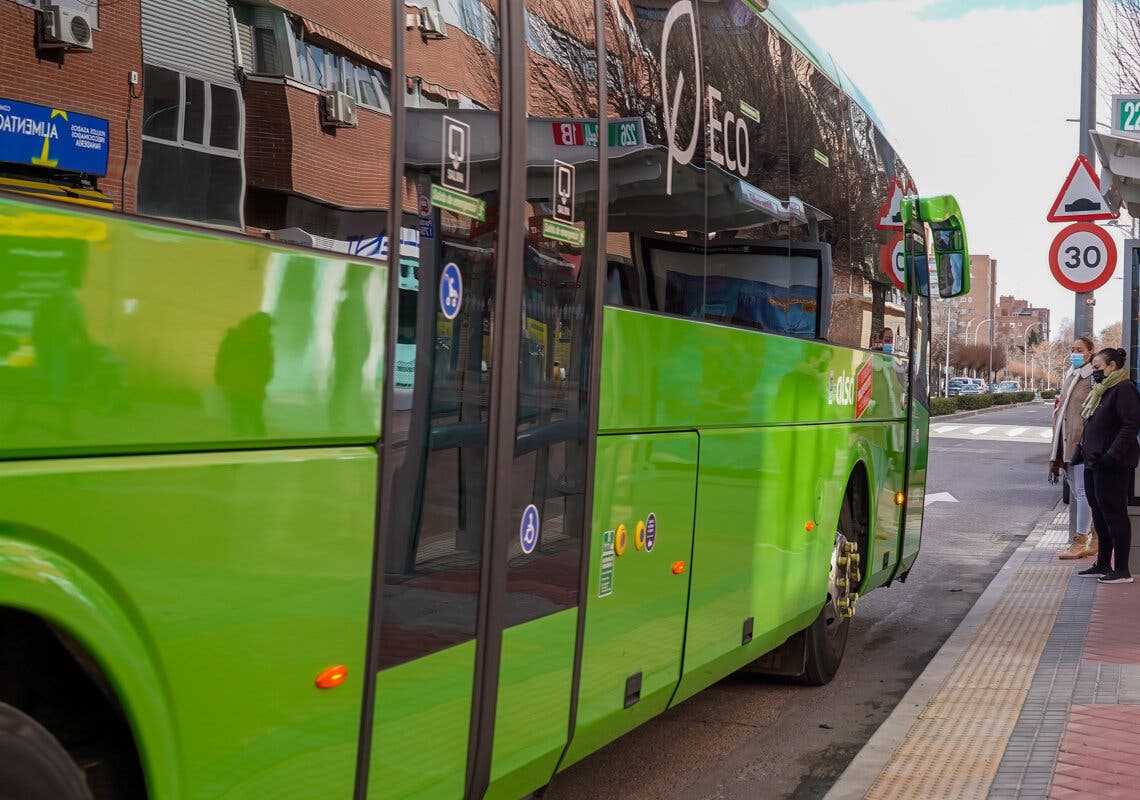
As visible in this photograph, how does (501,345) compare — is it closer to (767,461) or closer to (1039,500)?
(767,461)

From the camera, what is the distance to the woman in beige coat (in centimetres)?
1194

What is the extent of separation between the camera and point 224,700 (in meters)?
2.55

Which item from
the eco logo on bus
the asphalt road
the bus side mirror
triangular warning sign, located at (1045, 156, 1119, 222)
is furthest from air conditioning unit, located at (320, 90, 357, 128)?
triangular warning sign, located at (1045, 156, 1119, 222)

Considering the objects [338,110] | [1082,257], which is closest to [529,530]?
[338,110]

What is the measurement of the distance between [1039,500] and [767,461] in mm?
15629

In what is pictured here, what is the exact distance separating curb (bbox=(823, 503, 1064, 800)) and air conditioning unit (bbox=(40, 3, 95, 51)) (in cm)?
429

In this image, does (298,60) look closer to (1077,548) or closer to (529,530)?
(529,530)

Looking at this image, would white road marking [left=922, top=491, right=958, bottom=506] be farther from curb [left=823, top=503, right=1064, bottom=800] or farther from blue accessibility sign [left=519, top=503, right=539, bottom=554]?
blue accessibility sign [left=519, top=503, right=539, bottom=554]

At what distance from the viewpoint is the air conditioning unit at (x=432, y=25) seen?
321cm

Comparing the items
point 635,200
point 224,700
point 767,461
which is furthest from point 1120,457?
point 224,700

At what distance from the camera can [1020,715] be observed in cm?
659

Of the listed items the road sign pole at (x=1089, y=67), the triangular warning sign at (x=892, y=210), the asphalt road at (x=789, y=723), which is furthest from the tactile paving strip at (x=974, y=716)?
the road sign pole at (x=1089, y=67)

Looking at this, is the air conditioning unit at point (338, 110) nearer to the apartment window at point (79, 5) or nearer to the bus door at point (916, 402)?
the apartment window at point (79, 5)

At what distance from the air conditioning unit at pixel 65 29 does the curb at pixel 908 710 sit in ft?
14.1
